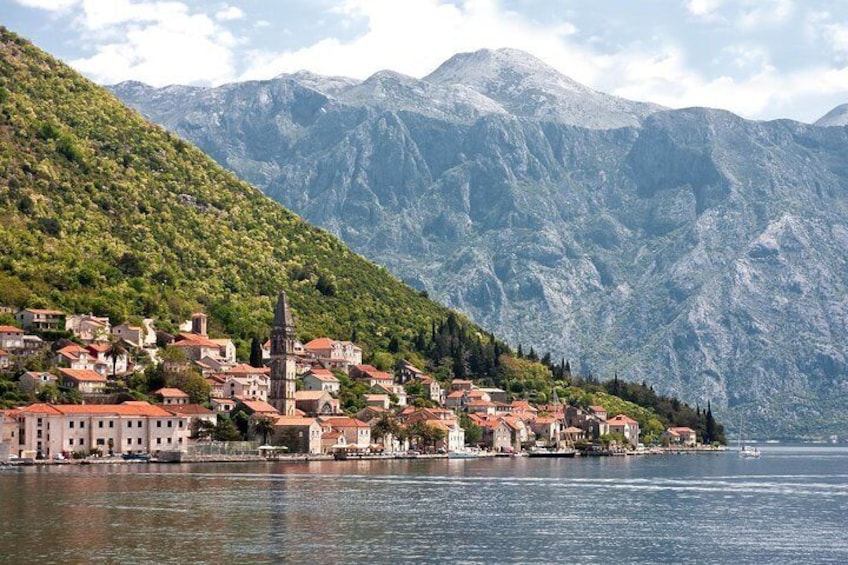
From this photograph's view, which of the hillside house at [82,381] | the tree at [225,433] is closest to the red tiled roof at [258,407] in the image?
the tree at [225,433]

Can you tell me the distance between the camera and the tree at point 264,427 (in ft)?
631

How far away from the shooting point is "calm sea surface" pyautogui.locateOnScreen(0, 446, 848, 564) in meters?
86.8

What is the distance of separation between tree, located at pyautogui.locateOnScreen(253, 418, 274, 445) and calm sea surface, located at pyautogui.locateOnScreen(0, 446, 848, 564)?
32.0 m

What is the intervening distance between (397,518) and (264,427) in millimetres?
89318

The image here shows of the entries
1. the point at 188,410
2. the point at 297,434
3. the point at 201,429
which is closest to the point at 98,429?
the point at 188,410

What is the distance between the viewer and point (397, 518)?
105 m

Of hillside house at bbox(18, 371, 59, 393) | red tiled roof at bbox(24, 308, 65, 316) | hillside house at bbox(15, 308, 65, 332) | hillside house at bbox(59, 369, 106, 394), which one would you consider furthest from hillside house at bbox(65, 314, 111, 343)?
hillside house at bbox(18, 371, 59, 393)

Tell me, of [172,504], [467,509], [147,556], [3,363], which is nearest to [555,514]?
[467,509]

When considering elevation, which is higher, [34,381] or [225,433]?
[34,381]

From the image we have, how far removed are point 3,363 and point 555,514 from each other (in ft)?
298

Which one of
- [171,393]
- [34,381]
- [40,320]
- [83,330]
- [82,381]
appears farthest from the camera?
[83,330]

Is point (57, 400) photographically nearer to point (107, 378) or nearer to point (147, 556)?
point (107, 378)

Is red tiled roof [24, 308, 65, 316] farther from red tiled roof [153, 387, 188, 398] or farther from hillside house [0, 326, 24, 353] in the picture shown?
red tiled roof [153, 387, 188, 398]

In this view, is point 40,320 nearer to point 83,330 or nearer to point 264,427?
point 83,330
